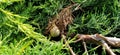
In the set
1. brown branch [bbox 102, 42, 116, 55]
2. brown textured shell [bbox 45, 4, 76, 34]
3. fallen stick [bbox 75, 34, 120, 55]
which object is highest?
brown textured shell [bbox 45, 4, 76, 34]

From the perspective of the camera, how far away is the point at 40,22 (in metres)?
2.27

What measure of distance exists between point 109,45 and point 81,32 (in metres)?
0.25

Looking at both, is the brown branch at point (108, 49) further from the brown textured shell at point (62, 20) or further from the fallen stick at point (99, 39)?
the brown textured shell at point (62, 20)

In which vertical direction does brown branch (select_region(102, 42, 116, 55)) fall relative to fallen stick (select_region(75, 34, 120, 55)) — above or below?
below

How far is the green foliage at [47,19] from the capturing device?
2.01 metres

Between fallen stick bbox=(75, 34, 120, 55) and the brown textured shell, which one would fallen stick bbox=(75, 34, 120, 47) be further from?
the brown textured shell

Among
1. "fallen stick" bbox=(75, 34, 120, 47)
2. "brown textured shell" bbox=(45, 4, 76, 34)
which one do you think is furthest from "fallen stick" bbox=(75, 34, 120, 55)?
"brown textured shell" bbox=(45, 4, 76, 34)

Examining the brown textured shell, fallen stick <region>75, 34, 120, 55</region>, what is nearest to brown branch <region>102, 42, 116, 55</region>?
fallen stick <region>75, 34, 120, 55</region>

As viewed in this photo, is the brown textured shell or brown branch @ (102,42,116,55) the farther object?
the brown textured shell

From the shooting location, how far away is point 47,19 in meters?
2.28

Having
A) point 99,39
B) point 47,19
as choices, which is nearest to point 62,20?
point 47,19

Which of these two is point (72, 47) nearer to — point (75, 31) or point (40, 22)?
point (75, 31)

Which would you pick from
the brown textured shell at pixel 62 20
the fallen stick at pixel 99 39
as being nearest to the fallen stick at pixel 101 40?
the fallen stick at pixel 99 39

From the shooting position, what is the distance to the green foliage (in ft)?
6.59
